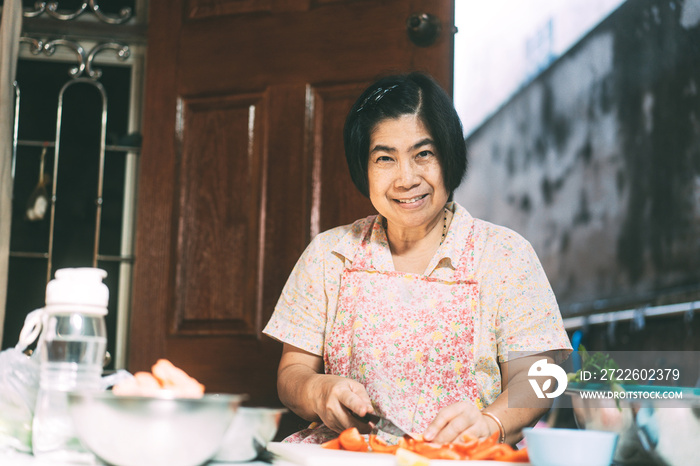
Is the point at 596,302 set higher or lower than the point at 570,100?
lower

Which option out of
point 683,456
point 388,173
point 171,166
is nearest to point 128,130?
point 171,166

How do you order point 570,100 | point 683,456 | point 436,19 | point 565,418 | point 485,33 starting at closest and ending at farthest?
point 683,456 < point 436,19 < point 565,418 < point 570,100 < point 485,33

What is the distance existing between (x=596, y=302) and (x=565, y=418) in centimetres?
81

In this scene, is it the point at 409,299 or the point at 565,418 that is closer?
the point at 409,299

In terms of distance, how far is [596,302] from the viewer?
476cm

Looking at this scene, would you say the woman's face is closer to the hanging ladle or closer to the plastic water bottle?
the plastic water bottle

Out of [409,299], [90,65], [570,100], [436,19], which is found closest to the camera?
[409,299]

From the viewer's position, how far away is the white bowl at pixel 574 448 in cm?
74

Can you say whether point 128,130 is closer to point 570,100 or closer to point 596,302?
point 596,302

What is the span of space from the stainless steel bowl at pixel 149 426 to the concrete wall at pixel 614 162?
107 inches

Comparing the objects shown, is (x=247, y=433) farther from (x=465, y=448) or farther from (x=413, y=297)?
(x=413, y=297)

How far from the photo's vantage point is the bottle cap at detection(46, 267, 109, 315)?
842 millimetres

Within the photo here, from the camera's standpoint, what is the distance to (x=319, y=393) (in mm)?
1404

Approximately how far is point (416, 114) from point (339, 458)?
3.18 feet
